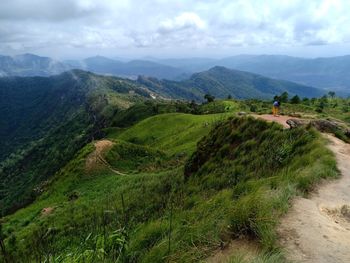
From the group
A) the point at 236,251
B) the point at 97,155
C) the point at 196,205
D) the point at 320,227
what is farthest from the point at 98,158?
the point at 236,251

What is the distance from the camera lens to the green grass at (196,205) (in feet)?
19.0

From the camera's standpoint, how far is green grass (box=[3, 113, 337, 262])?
228 inches

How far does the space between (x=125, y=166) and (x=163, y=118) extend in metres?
33.5

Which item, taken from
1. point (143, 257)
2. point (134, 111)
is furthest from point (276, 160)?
point (134, 111)

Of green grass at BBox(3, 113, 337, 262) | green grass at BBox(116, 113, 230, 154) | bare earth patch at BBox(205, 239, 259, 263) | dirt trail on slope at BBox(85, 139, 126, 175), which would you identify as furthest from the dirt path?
green grass at BBox(116, 113, 230, 154)

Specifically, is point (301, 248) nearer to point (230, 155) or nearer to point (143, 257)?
point (143, 257)

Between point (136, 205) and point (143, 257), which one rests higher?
point (143, 257)

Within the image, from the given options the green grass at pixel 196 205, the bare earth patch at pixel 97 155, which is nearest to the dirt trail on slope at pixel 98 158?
the bare earth patch at pixel 97 155

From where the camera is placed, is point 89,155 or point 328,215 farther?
point 89,155

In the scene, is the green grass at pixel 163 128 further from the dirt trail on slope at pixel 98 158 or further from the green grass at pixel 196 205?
the green grass at pixel 196 205

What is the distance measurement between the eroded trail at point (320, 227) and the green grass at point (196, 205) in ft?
0.89

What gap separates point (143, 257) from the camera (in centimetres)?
575

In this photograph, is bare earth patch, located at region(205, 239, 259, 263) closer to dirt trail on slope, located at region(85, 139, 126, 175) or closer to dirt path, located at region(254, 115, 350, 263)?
dirt path, located at region(254, 115, 350, 263)

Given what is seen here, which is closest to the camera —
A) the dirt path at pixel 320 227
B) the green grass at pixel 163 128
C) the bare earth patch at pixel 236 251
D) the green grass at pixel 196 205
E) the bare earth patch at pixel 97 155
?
the bare earth patch at pixel 236 251
